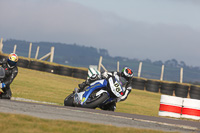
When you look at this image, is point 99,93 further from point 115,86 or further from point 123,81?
point 123,81

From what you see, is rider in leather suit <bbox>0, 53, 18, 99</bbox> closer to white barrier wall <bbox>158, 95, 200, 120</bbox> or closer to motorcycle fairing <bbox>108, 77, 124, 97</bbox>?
motorcycle fairing <bbox>108, 77, 124, 97</bbox>

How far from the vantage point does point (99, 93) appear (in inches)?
440

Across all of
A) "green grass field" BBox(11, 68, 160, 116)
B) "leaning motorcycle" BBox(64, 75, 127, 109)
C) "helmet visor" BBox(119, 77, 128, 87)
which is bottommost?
"green grass field" BBox(11, 68, 160, 116)

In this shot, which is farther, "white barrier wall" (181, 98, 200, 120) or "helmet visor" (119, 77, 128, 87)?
"white barrier wall" (181, 98, 200, 120)

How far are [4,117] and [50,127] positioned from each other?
3.08 ft

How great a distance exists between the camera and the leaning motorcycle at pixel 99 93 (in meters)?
11.1

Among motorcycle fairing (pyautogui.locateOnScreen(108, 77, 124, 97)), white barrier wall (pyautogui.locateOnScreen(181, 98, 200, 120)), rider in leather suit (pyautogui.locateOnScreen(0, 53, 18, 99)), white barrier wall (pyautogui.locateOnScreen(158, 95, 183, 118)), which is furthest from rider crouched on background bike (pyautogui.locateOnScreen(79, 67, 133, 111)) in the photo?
white barrier wall (pyautogui.locateOnScreen(181, 98, 200, 120))

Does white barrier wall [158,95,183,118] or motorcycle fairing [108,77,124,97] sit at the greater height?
motorcycle fairing [108,77,124,97]

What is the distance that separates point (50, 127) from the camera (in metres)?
6.03

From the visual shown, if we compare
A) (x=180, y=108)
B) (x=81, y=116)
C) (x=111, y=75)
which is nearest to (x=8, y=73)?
(x=111, y=75)

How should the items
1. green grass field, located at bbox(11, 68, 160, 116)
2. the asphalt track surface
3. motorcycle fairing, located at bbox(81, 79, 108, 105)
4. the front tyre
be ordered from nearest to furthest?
the asphalt track surface < the front tyre < motorcycle fairing, located at bbox(81, 79, 108, 105) < green grass field, located at bbox(11, 68, 160, 116)

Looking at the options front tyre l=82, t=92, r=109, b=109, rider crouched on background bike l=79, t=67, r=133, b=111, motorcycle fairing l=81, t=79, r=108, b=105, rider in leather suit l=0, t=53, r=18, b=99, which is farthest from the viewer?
rider in leather suit l=0, t=53, r=18, b=99

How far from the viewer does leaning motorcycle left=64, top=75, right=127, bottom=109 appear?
439 inches

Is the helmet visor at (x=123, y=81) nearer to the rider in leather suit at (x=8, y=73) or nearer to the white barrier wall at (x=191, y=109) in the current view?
the rider in leather suit at (x=8, y=73)
